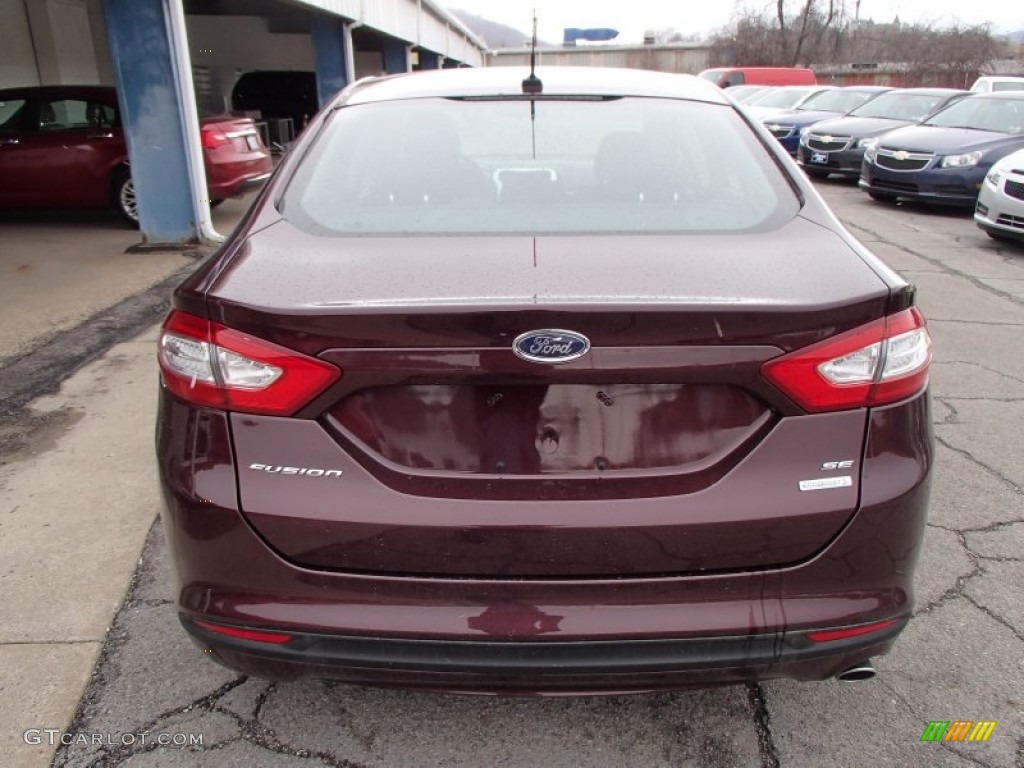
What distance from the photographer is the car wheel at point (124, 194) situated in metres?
9.49

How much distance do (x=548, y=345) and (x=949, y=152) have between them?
10.9 m

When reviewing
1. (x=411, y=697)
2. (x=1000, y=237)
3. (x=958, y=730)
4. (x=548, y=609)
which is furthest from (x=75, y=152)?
(x=1000, y=237)

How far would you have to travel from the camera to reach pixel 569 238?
6.38 ft

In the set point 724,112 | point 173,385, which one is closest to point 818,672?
point 173,385

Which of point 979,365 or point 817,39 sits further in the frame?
point 817,39

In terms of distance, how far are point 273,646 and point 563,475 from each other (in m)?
0.73

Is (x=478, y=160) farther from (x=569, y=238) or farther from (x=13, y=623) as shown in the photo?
(x=13, y=623)

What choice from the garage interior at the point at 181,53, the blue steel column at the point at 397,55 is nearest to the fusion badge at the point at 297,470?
the garage interior at the point at 181,53

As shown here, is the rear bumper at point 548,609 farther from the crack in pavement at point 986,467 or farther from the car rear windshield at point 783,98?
the car rear windshield at point 783,98

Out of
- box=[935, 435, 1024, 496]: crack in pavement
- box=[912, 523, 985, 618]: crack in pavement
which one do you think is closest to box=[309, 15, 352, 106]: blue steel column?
box=[935, 435, 1024, 496]: crack in pavement

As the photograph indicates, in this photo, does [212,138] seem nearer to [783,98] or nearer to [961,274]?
[961,274]

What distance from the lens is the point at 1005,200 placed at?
26.9ft

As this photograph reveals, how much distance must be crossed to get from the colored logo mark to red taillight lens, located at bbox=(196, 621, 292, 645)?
5.47 feet

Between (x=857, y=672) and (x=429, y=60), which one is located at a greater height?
(x=429, y=60)
